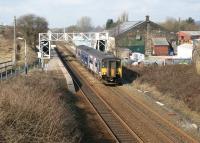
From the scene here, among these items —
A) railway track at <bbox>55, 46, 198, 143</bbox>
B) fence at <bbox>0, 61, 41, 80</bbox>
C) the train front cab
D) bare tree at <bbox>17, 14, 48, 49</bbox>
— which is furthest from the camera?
bare tree at <bbox>17, 14, 48, 49</bbox>

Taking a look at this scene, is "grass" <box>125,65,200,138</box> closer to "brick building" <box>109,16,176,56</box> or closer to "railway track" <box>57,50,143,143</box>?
"railway track" <box>57,50,143,143</box>

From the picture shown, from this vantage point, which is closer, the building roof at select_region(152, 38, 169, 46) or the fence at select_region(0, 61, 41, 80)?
the fence at select_region(0, 61, 41, 80)

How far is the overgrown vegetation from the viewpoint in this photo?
31.3m

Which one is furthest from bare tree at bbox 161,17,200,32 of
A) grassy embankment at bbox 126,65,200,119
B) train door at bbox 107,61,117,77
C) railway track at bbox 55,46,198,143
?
railway track at bbox 55,46,198,143

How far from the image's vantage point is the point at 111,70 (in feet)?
130

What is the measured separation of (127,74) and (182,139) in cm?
2691

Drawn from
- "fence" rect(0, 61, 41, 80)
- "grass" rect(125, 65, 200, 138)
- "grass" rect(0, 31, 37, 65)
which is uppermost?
"grass" rect(0, 31, 37, 65)

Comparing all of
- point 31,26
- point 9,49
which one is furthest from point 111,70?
point 31,26

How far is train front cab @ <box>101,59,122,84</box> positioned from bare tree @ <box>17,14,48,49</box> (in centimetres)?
4569

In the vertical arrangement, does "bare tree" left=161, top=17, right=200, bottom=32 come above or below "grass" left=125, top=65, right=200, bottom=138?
above

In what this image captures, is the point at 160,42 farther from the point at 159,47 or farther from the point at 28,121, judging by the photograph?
the point at 28,121

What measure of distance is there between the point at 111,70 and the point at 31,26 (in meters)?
48.4

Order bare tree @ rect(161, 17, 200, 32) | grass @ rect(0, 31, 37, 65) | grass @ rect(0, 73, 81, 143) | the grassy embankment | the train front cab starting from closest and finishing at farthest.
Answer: grass @ rect(0, 73, 81, 143)
the grassy embankment
the train front cab
grass @ rect(0, 31, 37, 65)
bare tree @ rect(161, 17, 200, 32)

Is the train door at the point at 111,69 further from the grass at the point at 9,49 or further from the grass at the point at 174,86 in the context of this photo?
the grass at the point at 9,49
